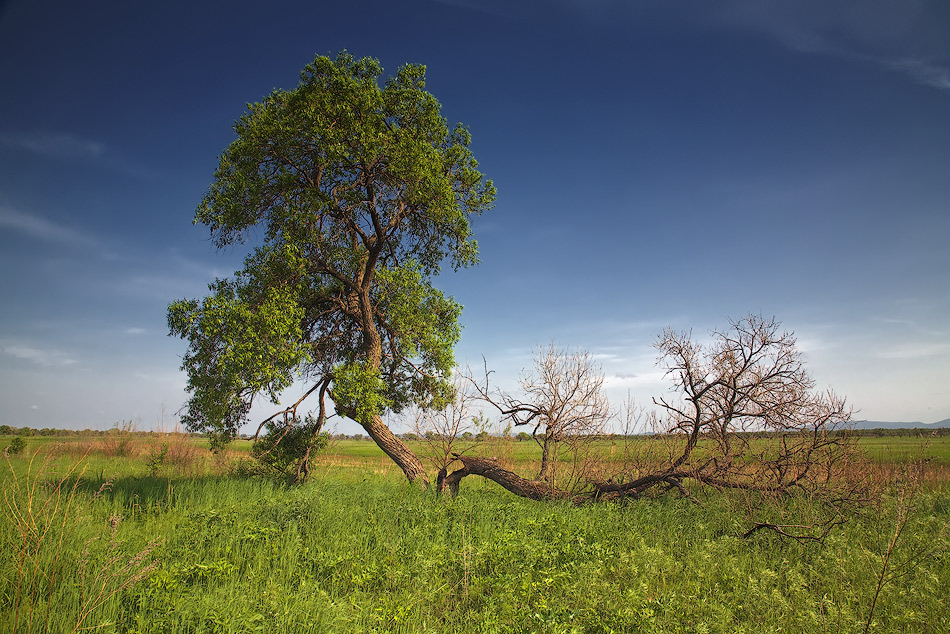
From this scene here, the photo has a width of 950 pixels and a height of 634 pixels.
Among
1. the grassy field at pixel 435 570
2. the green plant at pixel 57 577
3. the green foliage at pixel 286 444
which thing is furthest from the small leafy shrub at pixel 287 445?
the green plant at pixel 57 577

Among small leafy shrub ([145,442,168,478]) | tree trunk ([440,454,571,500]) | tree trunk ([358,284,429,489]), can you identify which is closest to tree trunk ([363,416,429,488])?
tree trunk ([358,284,429,489])

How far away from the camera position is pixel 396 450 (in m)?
14.7

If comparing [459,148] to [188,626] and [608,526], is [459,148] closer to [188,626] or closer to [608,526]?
[608,526]

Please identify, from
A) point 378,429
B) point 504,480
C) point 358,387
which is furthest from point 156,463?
point 504,480

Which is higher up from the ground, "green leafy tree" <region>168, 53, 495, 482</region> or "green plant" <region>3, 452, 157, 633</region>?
"green leafy tree" <region>168, 53, 495, 482</region>

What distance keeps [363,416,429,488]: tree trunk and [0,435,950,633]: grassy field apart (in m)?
3.28

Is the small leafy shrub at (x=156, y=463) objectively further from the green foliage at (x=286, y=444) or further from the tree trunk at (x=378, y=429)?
the tree trunk at (x=378, y=429)

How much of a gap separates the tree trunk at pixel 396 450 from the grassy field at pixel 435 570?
3.28 meters

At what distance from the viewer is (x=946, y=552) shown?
28.8ft

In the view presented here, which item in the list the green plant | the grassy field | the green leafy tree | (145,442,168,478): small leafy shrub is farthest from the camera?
(145,442,168,478): small leafy shrub

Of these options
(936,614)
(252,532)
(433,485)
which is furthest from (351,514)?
(936,614)

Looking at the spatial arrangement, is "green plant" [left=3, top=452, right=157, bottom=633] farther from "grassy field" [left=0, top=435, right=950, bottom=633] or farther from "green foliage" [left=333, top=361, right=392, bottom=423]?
"green foliage" [left=333, top=361, right=392, bottom=423]

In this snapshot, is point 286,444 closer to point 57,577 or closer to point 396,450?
point 396,450

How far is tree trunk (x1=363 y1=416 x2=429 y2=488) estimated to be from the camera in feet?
47.6
